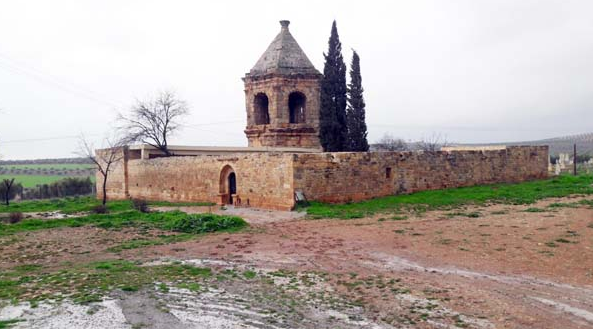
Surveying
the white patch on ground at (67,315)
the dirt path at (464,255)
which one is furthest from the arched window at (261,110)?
the white patch on ground at (67,315)

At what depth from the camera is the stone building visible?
16.0 meters

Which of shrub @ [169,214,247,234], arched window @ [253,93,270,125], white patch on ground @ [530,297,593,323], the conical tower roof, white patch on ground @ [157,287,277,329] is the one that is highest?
the conical tower roof

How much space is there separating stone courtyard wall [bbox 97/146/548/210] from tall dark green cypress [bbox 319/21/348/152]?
5470 mm

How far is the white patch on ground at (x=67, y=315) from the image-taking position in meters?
5.43

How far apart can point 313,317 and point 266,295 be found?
3.50 feet

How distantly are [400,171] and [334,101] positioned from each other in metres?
6.61

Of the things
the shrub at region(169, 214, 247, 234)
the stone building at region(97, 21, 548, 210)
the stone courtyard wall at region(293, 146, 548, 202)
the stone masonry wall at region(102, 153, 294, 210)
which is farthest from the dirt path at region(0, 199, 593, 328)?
the stone building at region(97, 21, 548, 210)

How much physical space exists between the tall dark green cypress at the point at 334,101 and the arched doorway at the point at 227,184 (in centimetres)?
542

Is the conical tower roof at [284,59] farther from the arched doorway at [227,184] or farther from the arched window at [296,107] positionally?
the arched doorway at [227,184]

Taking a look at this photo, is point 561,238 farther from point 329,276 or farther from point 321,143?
point 321,143

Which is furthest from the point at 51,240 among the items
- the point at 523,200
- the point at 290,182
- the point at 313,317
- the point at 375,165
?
the point at 523,200

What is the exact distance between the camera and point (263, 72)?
79.3 feet

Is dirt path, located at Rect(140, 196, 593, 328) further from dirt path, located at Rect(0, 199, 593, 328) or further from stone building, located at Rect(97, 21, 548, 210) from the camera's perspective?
stone building, located at Rect(97, 21, 548, 210)

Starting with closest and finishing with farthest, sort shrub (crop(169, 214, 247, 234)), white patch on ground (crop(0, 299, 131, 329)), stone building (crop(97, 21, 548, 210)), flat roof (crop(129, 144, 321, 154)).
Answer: white patch on ground (crop(0, 299, 131, 329)), shrub (crop(169, 214, 247, 234)), stone building (crop(97, 21, 548, 210)), flat roof (crop(129, 144, 321, 154))
